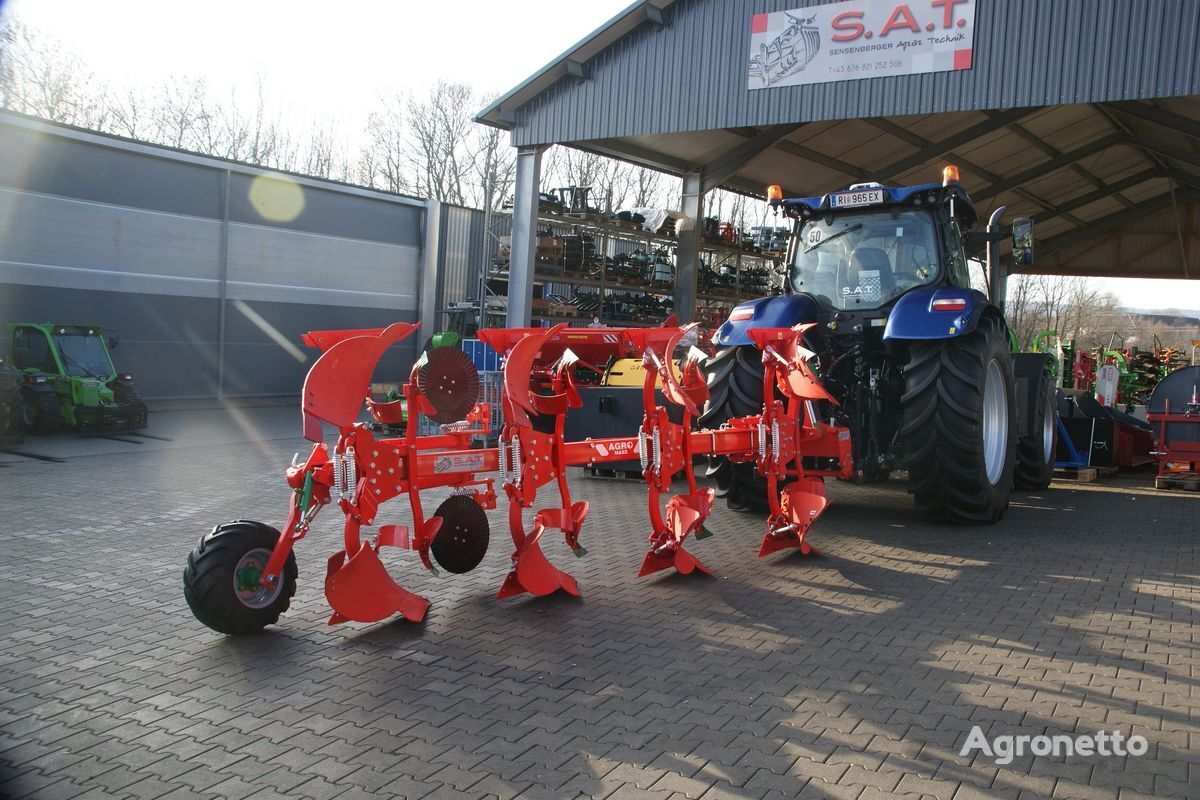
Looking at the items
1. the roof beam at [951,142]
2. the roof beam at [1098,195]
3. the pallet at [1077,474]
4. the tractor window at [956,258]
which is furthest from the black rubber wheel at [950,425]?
the roof beam at [1098,195]

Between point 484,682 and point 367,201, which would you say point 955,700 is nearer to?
point 484,682

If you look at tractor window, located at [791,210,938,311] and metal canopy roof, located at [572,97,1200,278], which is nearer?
tractor window, located at [791,210,938,311]

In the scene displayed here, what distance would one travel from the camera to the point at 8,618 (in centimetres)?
480

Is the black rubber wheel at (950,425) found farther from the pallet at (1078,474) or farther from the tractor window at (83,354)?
the tractor window at (83,354)

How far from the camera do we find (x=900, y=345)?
25.2 ft

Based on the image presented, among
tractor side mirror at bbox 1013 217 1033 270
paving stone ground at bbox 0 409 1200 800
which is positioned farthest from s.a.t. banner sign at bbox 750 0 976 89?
paving stone ground at bbox 0 409 1200 800

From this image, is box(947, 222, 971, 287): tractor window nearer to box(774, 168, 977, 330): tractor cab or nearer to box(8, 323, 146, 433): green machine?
box(774, 168, 977, 330): tractor cab

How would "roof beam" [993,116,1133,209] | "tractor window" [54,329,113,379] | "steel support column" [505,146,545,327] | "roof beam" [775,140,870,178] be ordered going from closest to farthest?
"tractor window" [54,329,113,379] < "steel support column" [505,146,545,327] < "roof beam" [993,116,1133,209] < "roof beam" [775,140,870,178]

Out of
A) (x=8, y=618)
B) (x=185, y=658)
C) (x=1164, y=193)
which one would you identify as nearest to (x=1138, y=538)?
(x=185, y=658)

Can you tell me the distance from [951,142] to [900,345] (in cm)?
1005

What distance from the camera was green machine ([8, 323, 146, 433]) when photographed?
12977 mm

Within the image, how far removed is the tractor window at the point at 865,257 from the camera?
8023 mm

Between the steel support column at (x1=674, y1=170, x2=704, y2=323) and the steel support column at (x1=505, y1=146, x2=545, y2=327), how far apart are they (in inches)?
136

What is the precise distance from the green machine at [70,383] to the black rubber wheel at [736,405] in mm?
9448
